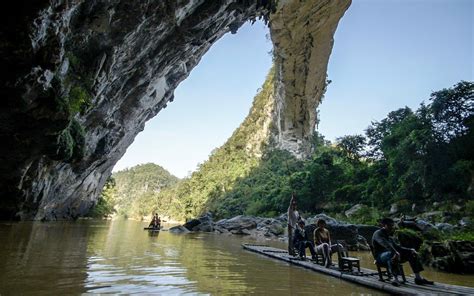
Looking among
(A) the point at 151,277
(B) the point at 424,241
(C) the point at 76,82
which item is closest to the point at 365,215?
(B) the point at 424,241

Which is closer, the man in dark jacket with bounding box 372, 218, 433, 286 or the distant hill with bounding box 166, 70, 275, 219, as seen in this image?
the man in dark jacket with bounding box 372, 218, 433, 286

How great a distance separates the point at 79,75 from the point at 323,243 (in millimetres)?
12288

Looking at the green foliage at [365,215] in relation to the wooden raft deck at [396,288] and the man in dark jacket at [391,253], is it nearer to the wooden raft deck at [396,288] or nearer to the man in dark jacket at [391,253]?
the wooden raft deck at [396,288]

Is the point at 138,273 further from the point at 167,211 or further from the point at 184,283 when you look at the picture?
the point at 167,211

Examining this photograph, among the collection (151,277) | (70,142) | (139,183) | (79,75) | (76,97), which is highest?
(139,183)

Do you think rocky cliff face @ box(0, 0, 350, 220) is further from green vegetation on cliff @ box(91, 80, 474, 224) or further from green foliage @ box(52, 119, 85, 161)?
green vegetation on cliff @ box(91, 80, 474, 224)

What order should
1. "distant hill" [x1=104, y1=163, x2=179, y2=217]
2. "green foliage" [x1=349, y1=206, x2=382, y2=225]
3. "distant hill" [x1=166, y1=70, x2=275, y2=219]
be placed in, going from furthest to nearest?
"distant hill" [x1=104, y1=163, x2=179, y2=217] < "distant hill" [x1=166, y1=70, x2=275, y2=219] < "green foliage" [x1=349, y1=206, x2=382, y2=225]

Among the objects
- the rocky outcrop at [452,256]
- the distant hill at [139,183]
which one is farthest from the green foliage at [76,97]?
the distant hill at [139,183]

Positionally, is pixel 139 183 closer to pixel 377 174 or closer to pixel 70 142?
pixel 377 174

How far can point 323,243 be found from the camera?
Answer: 8.84 m

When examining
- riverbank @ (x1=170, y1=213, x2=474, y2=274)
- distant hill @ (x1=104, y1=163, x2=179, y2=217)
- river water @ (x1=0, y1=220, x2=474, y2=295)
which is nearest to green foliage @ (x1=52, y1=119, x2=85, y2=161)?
river water @ (x1=0, y1=220, x2=474, y2=295)

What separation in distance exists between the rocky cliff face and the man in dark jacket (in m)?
10.2

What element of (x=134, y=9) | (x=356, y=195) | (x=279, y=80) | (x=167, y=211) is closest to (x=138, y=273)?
(x=134, y=9)

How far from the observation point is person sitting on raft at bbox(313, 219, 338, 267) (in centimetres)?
834
